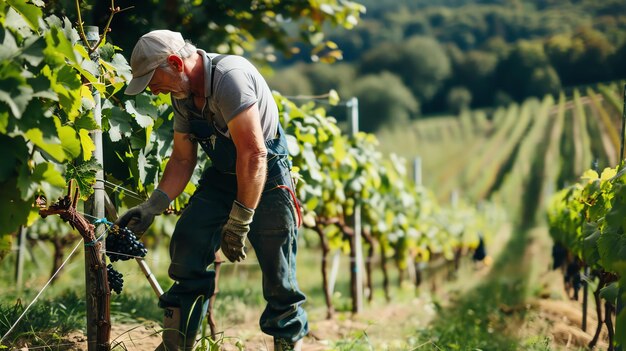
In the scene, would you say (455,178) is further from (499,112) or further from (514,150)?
(499,112)

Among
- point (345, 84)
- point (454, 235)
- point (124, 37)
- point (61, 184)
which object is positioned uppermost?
point (345, 84)

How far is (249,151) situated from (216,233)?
22.1 inches

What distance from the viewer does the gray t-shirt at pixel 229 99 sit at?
302 cm

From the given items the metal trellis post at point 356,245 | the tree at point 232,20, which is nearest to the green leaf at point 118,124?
the tree at point 232,20

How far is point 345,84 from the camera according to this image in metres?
66.0

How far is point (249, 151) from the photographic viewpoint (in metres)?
3.03

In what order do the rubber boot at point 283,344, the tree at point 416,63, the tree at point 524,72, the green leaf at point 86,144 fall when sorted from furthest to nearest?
the tree at point 416,63 < the tree at point 524,72 < the rubber boot at point 283,344 < the green leaf at point 86,144

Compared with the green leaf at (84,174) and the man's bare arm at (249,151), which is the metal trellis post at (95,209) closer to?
the green leaf at (84,174)

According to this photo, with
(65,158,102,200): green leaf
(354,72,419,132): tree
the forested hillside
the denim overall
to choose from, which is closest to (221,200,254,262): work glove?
the denim overall

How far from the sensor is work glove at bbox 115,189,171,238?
3.27m

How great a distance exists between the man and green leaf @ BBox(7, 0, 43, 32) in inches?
22.2

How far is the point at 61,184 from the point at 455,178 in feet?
130

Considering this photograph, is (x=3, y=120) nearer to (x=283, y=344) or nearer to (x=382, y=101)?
(x=283, y=344)

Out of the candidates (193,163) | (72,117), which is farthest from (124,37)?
(72,117)
